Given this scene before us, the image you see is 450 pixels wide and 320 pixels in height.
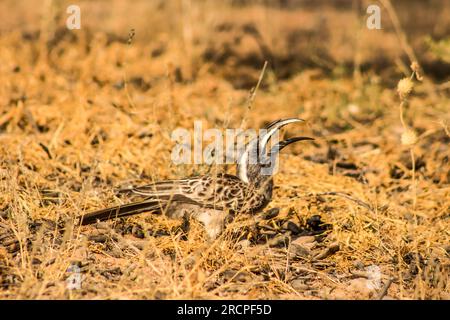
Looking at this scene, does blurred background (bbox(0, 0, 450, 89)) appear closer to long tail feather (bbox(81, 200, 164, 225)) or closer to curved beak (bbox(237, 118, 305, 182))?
curved beak (bbox(237, 118, 305, 182))

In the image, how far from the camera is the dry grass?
4.50 m

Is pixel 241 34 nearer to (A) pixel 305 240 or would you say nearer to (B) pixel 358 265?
(A) pixel 305 240

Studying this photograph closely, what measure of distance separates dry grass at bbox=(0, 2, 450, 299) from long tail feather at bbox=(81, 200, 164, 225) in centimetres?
12

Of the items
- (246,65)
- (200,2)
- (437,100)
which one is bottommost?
(437,100)

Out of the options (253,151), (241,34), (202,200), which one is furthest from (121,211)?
(241,34)

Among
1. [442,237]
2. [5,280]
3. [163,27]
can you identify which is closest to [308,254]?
[442,237]

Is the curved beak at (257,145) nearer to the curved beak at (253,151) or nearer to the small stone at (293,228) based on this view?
the curved beak at (253,151)

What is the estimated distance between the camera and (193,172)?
242 inches

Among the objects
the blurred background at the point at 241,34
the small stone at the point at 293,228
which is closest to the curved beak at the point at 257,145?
the small stone at the point at 293,228

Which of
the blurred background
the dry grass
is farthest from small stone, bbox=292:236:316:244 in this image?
the blurred background

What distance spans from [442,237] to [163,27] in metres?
7.13

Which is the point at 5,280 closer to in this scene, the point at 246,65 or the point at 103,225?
the point at 103,225

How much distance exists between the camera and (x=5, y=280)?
4.30 metres

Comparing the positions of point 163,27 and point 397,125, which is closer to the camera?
point 397,125
